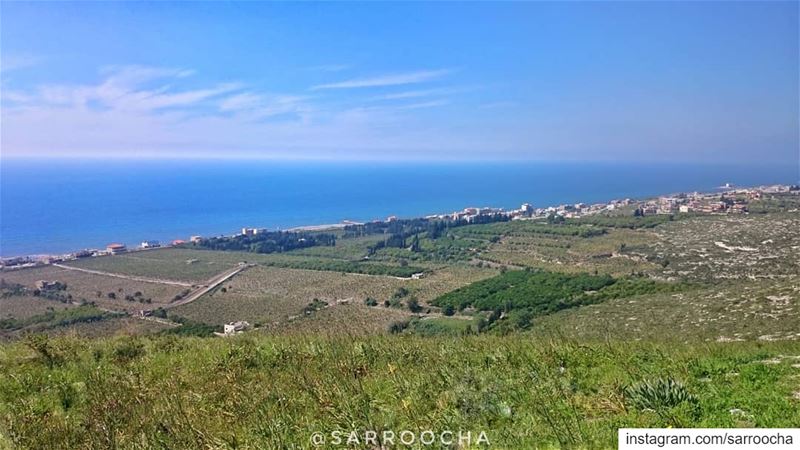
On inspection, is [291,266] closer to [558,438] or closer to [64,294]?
[64,294]

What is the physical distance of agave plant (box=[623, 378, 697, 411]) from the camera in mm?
3873

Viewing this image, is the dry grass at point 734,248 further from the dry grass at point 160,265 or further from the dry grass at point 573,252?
the dry grass at point 160,265

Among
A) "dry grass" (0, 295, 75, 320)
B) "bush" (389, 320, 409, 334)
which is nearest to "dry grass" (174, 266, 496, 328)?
"bush" (389, 320, 409, 334)

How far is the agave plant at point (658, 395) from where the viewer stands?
3873 millimetres

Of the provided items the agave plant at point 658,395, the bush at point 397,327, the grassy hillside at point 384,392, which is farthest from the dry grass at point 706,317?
the agave plant at point 658,395

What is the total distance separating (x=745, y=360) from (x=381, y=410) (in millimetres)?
4519

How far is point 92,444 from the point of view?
392cm

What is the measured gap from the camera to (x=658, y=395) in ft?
12.8

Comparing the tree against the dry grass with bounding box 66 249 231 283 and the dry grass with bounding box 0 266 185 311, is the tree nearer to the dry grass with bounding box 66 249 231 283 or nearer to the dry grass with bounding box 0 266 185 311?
the dry grass with bounding box 0 266 185 311

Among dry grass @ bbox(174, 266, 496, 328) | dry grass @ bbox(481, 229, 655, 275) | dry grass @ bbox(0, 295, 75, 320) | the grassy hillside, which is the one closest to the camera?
the grassy hillside

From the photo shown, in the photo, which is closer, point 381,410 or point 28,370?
point 381,410

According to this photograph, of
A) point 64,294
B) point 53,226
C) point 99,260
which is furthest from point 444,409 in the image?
point 53,226

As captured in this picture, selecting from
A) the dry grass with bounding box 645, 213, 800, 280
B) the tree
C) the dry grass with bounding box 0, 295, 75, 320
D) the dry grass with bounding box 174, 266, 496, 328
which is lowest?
the dry grass with bounding box 174, 266, 496, 328

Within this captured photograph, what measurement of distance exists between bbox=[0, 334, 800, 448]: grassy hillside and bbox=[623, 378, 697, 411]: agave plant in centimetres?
1
